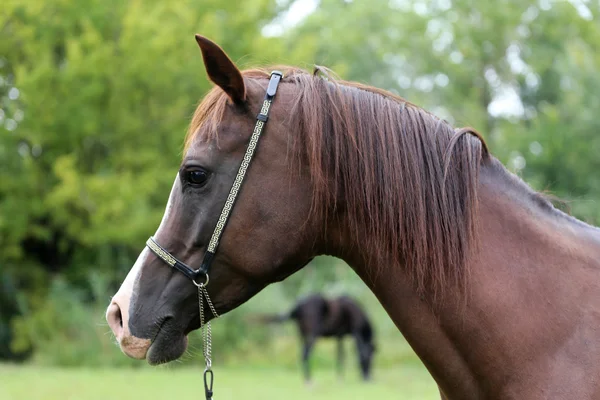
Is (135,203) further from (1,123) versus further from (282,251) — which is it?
(282,251)

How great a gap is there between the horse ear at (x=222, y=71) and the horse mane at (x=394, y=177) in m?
0.07

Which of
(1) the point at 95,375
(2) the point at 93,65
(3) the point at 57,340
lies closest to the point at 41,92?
(2) the point at 93,65

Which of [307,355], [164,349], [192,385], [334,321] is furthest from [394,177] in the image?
[334,321]

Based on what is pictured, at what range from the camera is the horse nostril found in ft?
7.15

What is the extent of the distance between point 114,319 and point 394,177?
1.01 metres

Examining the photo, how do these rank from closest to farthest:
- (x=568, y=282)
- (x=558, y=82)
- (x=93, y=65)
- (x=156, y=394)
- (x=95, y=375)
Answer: (x=568, y=282)
(x=156, y=394)
(x=95, y=375)
(x=93, y=65)
(x=558, y=82)

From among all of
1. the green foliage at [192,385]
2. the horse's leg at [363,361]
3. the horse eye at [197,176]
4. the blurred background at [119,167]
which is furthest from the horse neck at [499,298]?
the horse's leg at [363,361]

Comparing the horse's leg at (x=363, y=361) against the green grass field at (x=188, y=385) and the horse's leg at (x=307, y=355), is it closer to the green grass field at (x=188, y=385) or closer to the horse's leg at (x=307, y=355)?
the green grass field at (x=188, y=385)

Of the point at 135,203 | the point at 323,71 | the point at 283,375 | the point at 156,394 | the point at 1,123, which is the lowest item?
the point at 283,375

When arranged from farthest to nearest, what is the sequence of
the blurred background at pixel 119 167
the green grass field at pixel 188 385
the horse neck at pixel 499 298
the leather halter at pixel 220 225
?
1. the blurred background at pixel 119 167
2. the green grass field at pixel 188 385
3. the leather halter at pixel 220 225
4. the horse neck at pixel 499 298

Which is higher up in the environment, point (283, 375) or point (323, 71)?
point (323, 71)

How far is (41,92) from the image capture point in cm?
1582

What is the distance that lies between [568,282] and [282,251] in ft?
2.93

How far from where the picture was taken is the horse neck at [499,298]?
2.04 meters
